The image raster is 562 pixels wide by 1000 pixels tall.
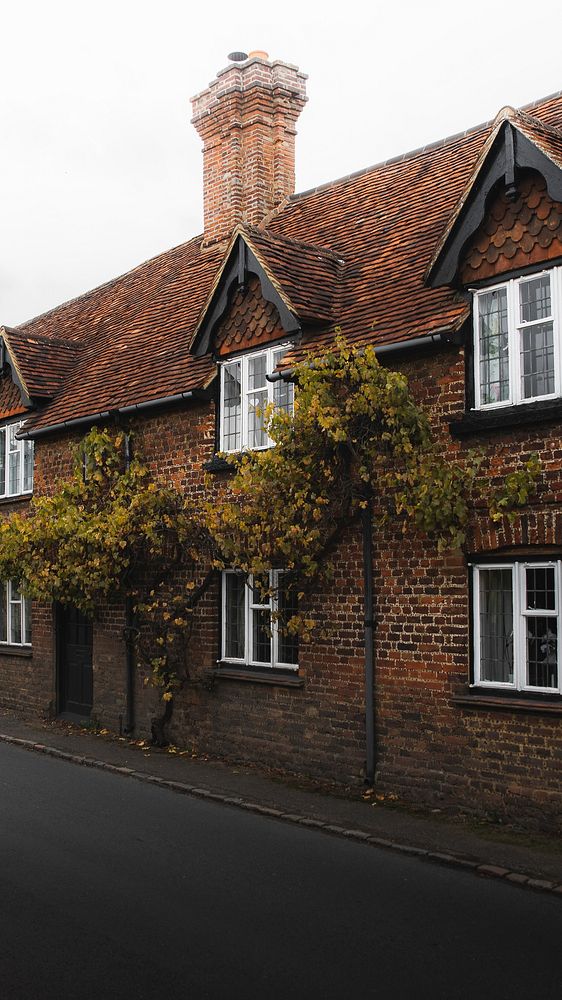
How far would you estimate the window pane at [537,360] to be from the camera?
35.4 ft

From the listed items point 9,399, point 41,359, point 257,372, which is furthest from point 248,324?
point 9,399

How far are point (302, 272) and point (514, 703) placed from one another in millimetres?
6700

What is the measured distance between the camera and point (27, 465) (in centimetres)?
2008

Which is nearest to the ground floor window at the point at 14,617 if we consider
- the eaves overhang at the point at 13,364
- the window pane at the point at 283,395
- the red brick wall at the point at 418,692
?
the eaves overhang at the point at 13,364

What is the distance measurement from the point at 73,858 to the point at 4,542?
802 cm

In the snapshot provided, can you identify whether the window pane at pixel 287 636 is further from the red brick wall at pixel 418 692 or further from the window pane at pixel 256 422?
the window pane at pixel 256 422

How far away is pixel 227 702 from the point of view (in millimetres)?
14523

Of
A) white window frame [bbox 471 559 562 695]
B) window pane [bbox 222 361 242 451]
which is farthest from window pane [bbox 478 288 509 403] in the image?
window pane [bbox 222 361 242 451]

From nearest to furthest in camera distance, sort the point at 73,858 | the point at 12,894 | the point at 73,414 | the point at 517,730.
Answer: the point at 12,894
the point at 73,858
the point at 517,730
the point at 73,414

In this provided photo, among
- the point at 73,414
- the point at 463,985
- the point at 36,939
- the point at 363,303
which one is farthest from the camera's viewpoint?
the point at 73,414

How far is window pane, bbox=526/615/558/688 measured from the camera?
10580mm

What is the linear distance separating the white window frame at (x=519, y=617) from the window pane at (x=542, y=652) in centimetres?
5

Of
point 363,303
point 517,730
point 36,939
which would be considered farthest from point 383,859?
point 363,303

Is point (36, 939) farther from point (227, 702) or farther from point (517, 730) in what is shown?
point (227, 702)
